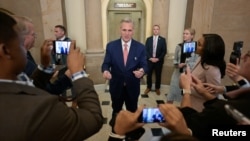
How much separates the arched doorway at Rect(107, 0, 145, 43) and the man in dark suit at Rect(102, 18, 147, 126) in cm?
501

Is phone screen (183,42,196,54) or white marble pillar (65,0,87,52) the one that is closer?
phone screen (183,42,196,54)

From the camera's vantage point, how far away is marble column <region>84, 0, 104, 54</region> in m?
4.95

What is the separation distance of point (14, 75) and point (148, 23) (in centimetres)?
539

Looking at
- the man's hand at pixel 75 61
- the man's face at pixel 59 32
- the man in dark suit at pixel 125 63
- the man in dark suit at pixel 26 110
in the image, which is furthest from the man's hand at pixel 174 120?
the man's face at pixel 59 32

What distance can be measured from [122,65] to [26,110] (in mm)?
2094

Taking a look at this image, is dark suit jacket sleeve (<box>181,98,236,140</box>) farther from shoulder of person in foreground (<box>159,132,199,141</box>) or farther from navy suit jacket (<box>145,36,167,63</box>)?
navy suit jacket (<box>145,36,167,63</box>)

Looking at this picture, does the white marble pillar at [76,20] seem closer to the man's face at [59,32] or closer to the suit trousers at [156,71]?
the man's face at [59,32]

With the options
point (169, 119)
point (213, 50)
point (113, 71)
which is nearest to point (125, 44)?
point (113, 71)

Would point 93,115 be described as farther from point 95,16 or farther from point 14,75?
point 95,16

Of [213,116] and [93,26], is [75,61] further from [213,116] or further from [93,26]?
[93,26]

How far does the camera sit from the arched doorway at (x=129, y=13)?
787cm

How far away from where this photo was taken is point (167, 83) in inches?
213

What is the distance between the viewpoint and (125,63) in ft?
9.36

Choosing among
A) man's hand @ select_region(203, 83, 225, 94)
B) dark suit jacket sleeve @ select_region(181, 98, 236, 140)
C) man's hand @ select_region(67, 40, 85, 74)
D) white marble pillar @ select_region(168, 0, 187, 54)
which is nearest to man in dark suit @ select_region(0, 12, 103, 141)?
man's hand @ select_region(67, 40, 85, 74)
